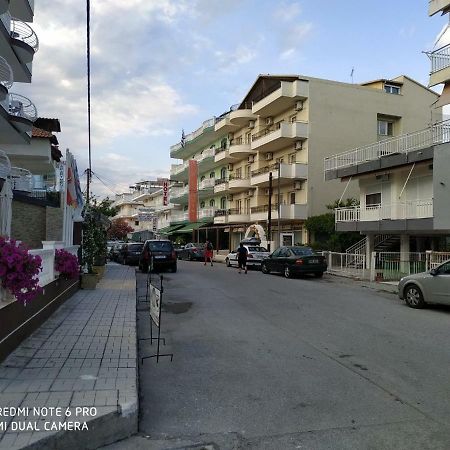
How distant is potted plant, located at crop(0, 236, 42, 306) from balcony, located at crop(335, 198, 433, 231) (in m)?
18.8

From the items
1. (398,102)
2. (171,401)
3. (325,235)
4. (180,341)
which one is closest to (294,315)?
(180,341)

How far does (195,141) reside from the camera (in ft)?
199

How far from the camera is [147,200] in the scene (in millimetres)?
108000

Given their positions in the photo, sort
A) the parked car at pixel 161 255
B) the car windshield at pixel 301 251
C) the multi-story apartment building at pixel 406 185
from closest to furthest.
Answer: the multi-story apartment building at pixel 406 185
the car windshield at pixel 301 251
the parked car at pixel 161 255

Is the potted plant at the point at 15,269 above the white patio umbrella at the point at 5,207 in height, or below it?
below

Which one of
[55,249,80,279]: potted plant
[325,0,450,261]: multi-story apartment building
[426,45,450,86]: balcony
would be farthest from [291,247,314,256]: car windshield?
[55,249,80,279]: potted plant

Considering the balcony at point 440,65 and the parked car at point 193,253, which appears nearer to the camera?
the balcony at point 440,65

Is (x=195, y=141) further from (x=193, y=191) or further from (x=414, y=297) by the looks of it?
(x=414, y=297)

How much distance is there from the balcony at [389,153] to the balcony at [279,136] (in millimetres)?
8091

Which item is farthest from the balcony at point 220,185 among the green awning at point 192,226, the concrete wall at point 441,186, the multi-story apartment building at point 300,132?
the concrete wall at point 441,186

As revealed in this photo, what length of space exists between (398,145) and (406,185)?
2042mm

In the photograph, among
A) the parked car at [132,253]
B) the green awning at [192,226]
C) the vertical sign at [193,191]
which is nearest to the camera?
the parked car at [132,253]

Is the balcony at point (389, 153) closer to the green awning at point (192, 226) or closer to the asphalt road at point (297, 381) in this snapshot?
the asphalt road at point (297, 381)

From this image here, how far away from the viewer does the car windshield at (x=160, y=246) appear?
2592 cm
